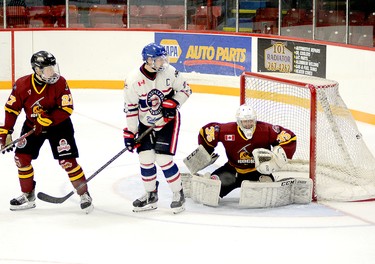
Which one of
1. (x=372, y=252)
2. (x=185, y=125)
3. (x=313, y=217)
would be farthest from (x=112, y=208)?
(x=185, y=125)

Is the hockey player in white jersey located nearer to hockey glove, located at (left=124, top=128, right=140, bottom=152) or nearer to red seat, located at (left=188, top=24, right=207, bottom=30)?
hockey glove, located at (left=124, top=128, right=140, bottom=152)

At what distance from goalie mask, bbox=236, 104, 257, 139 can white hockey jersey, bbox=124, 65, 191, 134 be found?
378 millimetres

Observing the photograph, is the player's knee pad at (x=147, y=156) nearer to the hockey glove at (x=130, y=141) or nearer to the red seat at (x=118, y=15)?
the hockey glove at (x=130, y=141)

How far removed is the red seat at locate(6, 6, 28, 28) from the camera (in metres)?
11.6

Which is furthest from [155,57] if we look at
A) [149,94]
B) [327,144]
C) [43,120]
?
[327,144]

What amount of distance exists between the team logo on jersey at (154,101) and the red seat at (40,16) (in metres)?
6.45

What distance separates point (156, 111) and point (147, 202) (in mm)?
584

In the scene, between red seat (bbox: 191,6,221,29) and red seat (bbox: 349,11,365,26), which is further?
red seat (bbox: 191,6,221,29)

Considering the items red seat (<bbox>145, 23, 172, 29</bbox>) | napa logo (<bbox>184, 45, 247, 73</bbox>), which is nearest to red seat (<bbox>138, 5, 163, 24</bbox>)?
red seat (<bbox>145, 23, 172, 29</bbox>)

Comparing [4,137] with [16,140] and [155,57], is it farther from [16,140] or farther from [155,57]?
[155,57]

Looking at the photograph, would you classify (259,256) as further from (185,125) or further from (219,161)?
A: (185,125)

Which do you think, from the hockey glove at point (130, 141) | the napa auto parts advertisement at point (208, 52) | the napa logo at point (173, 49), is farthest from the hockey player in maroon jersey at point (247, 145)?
the napa logo at point (173, 49)

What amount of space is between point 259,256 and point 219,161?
2.69m

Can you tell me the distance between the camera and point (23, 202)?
229 inches
